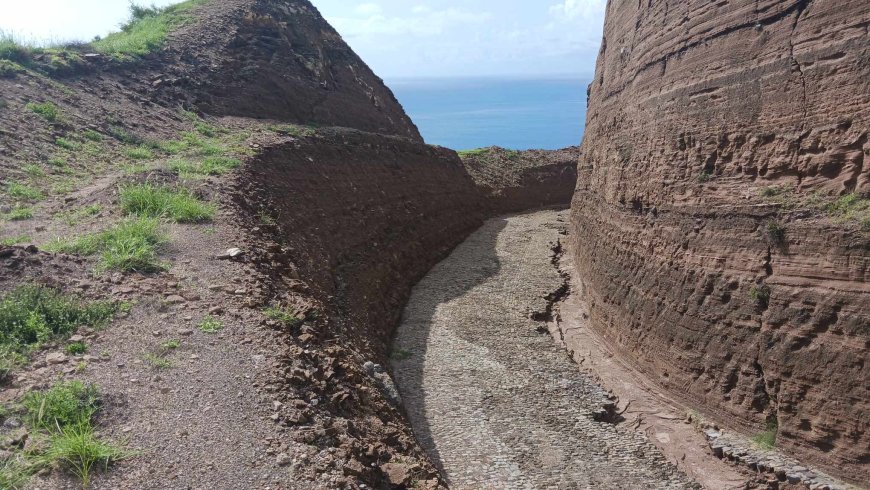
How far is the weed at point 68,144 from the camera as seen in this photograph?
44.6 ft

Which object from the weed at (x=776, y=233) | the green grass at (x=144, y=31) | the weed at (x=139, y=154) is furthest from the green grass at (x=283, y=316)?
the green grass at (x=144, y=31)

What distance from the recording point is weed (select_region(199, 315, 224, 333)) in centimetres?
761

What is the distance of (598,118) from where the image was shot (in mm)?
17969

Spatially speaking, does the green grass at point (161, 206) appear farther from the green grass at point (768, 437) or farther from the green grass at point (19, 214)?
the green grass at point (768, 437)

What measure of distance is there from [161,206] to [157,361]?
16.8 ft

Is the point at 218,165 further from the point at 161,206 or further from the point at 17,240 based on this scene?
the point at 17,240

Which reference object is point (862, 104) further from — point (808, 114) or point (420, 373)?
point (420, 373)

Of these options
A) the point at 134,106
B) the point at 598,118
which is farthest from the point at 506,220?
the point at 134,106

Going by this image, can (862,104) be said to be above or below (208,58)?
below

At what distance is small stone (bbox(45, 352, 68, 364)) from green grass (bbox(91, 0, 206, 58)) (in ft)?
52.9

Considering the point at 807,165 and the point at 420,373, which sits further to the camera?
the point at 420,373

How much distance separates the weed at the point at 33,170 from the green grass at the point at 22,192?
559 millimetres

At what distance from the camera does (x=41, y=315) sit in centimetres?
701

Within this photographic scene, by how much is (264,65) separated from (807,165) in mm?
20287
